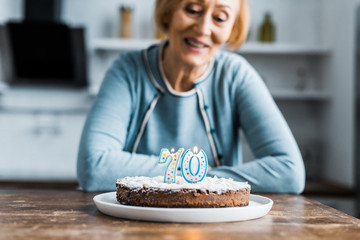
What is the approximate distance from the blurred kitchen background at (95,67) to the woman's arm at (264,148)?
6.96 ft

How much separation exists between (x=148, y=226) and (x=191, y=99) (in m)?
0.96

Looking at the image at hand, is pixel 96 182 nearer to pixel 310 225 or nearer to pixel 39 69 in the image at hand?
pixel 310 225

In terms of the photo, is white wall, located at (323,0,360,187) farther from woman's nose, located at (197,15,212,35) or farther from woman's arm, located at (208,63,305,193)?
woman's nose, located at (197,15,212,35)

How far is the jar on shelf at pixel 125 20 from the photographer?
3.88 meters

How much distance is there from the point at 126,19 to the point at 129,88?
2.28m

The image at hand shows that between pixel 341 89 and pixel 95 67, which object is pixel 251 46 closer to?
pixel 341 89

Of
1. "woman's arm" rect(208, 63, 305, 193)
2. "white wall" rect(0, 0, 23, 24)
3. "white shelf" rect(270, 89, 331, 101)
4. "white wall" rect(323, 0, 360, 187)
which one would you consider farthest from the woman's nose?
"white wall" rect(0, 0, 23, 24)

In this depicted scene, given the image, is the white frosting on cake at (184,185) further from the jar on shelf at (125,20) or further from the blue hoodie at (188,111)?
the jar on shelf at (125,20)

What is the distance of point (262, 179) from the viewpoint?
4.55 ft

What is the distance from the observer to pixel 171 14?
177cm

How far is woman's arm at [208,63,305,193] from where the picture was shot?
1.39 m

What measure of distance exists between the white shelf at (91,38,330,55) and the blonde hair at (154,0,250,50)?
1.94 meters

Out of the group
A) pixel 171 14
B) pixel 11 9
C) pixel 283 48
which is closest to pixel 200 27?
pixel 171 14

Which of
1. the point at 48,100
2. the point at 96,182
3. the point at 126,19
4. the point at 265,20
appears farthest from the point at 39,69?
the point at 96,182
